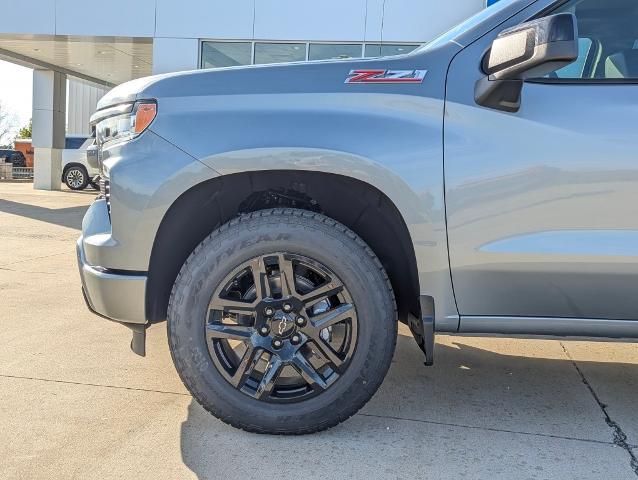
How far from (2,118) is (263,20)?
73.5 m

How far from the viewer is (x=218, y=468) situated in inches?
87.4

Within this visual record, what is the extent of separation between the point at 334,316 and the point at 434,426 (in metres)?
0.72

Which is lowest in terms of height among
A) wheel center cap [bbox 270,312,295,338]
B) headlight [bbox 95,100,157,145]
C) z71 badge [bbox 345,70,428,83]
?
wheel center cap [bbox 270,312,295,338]

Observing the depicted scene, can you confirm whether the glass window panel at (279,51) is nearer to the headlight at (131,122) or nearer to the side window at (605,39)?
the headlight at (131,122)

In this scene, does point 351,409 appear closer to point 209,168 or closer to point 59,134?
point 209,168

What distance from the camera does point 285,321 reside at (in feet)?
7.88

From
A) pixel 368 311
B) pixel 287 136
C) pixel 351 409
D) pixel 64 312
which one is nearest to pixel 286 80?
pixel 287 136

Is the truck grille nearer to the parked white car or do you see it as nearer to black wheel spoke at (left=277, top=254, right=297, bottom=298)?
black wheel spoke at (left=277, top=254, right=297, bottom=298)

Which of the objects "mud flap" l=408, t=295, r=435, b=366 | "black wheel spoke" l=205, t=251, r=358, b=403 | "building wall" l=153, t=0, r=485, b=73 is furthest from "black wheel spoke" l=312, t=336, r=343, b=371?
"building wall" l=153, t=0, r=485, b=73

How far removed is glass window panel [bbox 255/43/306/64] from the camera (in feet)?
36.5

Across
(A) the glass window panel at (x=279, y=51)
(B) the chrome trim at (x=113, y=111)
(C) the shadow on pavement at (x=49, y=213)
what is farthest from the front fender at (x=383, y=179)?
(A) the glass window panel at (x=279, y=51)

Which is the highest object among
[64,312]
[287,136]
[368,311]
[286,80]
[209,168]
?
[286,80]

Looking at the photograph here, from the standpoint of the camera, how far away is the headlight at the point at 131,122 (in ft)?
7.86

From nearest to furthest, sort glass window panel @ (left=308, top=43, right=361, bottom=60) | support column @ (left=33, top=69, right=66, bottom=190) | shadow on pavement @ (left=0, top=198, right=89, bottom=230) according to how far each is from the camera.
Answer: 1. shadow on pavement @ (left=0, top=198, right=89, bottom=230)
2. glass window panel @ (left=308, top=43, right=361, bottom=60)
3. support column @ (left=33, top=69, right=66, bottom=190)
